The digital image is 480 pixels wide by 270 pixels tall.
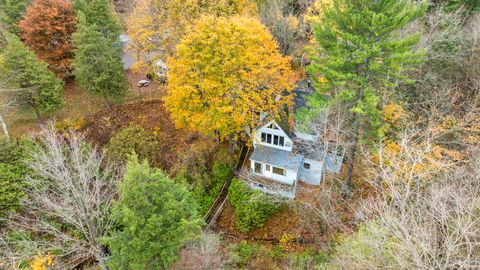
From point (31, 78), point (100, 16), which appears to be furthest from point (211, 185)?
point (100, 16)

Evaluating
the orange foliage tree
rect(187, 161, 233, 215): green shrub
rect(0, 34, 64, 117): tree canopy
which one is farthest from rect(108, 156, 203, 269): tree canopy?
the orange foliage tree

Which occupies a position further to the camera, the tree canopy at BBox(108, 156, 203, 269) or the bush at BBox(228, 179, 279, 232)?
the bush at BBox(228, 179, 279, 232)

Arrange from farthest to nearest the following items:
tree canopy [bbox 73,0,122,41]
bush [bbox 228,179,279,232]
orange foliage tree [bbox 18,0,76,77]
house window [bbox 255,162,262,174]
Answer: tree canopy [bbox 73,0,122,41]
orange foliage tree [bbox 18,0,76,77]
house window [bbox 255,162,262,174]
bush [bbox 228,179,279,232]

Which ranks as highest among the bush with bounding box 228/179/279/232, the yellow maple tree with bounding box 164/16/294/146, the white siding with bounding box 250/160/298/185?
the yellow maple tree with bounding box 164/16/294/146

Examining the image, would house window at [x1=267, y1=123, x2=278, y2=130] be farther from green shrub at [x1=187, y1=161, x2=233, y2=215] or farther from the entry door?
green shrub at [x1=187, y1=161, x2=233, y2=215]

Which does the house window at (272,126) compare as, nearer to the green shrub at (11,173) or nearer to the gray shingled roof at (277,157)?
the gray shingled roof at (277,157)

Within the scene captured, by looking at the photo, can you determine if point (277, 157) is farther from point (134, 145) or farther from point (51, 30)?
point (51, 30)

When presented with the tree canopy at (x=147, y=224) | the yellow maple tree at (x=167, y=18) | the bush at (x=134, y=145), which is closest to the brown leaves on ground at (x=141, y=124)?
the bush at (x=134, y=145)
